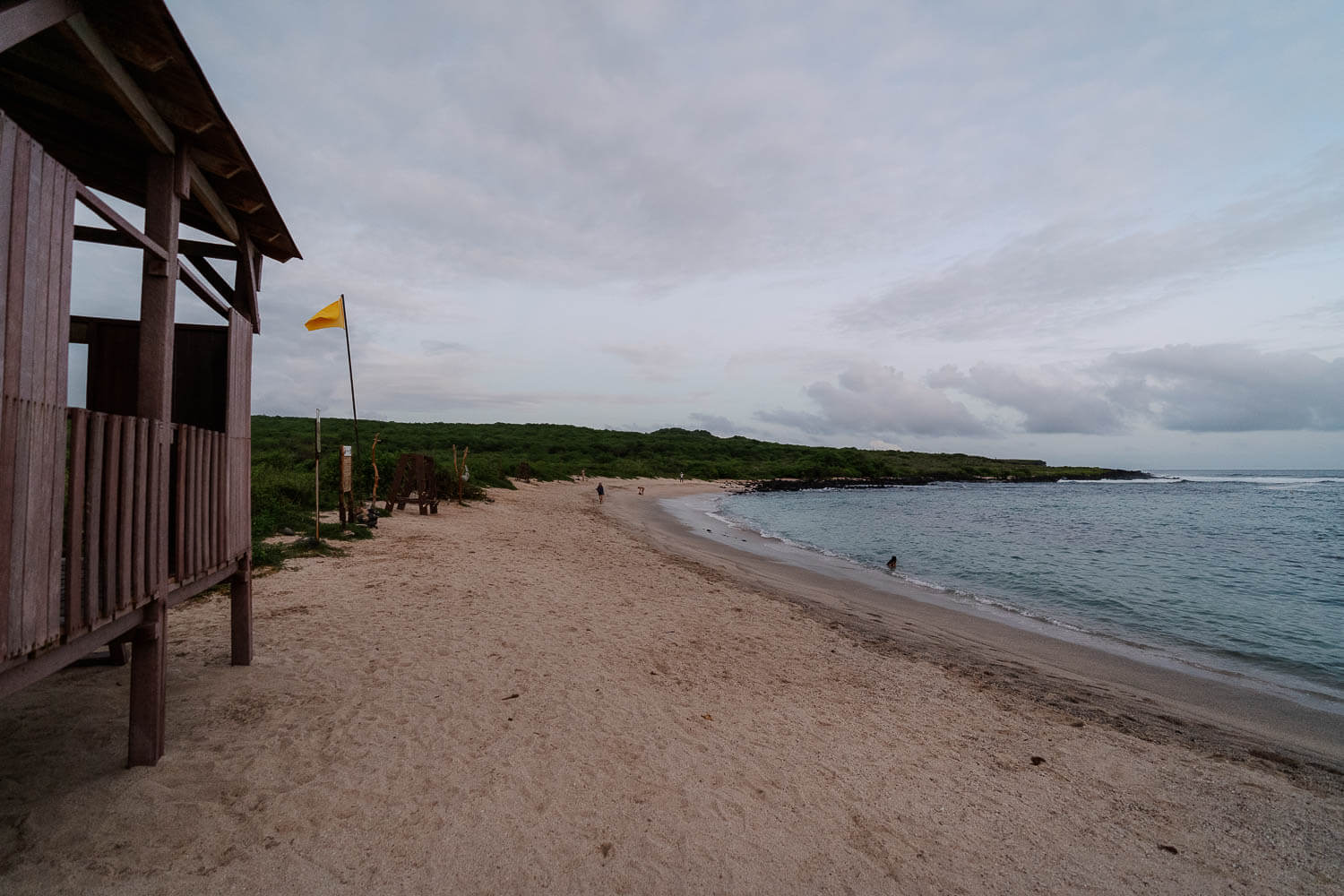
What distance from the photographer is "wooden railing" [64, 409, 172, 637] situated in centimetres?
328

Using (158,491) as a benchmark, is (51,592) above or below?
below

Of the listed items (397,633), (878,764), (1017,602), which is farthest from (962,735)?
(1017,602)

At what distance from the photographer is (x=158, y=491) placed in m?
4.16

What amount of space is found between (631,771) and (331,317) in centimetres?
1022

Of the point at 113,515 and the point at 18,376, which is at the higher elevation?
the point at 18,376

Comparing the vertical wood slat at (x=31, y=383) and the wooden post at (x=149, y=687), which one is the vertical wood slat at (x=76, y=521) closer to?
the vertical wood slat at (x=31, y=383)

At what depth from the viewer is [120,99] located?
3.70 m

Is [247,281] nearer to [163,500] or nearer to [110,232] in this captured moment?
[110,232]

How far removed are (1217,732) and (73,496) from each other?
9.79m

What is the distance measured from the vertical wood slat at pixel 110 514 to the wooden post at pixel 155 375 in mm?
471

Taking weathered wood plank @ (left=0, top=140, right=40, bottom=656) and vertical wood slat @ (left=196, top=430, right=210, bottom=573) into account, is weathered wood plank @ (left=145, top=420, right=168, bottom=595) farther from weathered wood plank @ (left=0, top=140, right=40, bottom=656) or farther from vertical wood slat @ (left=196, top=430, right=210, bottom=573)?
weathered wood plank @ (left=0, top=140, right=40, bottom=656)

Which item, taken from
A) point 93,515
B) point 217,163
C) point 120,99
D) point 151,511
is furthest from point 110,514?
point 217,163

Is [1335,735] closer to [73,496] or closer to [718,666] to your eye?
[718,666]

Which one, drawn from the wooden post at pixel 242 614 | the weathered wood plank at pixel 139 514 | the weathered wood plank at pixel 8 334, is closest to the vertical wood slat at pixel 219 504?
the wooden post at pixel 242 614
